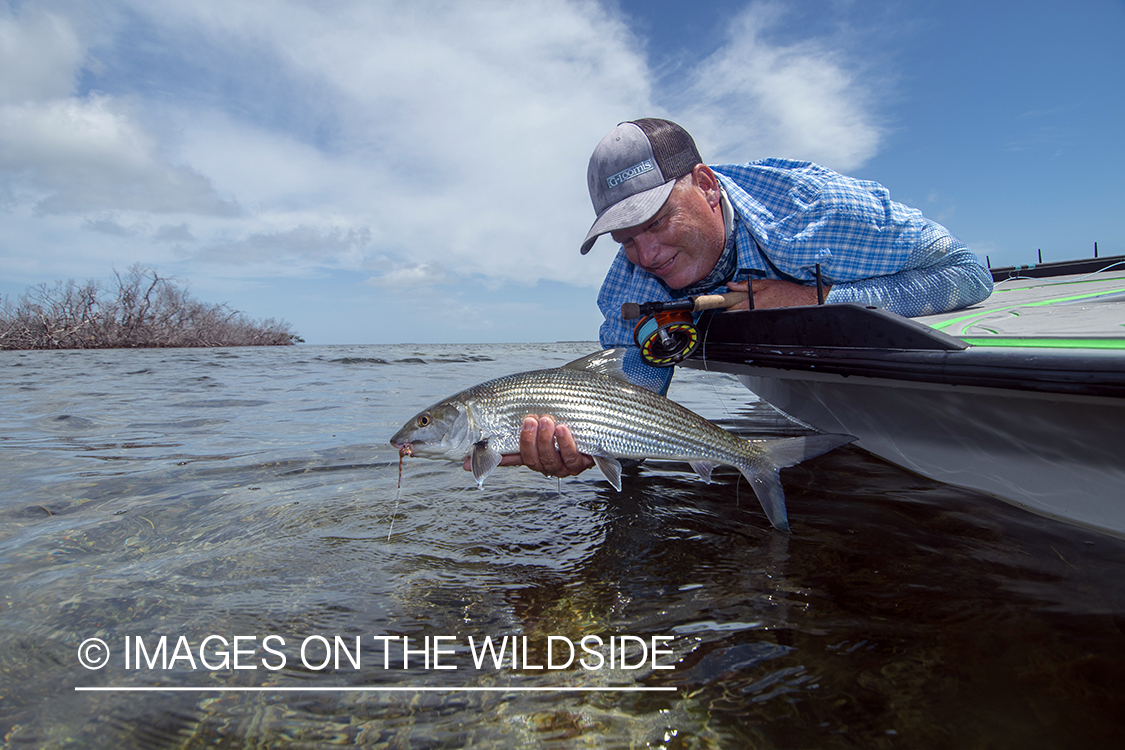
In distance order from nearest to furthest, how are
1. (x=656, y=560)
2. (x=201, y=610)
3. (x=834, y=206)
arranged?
(x=201, y=610) → (x=656, y=560) → (x=834, y=206)

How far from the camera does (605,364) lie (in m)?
3.63

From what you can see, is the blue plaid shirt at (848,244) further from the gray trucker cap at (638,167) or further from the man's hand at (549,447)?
the man's hand at (549,447)

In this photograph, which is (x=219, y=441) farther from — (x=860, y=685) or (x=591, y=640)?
(x=860, y=685)

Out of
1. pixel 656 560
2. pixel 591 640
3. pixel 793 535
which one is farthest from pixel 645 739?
pixel 793 535

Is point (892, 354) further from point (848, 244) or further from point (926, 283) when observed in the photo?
point (926, 283)

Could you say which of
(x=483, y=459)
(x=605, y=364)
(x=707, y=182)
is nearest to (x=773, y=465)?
(x=605, y=364)

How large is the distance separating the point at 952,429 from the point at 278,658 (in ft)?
12.1

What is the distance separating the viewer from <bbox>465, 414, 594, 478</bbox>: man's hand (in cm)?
336

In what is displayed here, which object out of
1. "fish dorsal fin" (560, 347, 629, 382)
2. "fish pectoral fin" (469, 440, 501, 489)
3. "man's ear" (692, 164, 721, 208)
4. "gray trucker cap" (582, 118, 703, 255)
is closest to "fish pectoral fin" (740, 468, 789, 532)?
"fish dorsal fin" (560, 347, 629, 382)

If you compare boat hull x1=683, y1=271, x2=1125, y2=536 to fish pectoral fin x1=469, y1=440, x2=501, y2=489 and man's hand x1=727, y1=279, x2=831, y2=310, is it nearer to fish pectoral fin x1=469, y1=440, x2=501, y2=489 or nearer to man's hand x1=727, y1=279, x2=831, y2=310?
man's hand x1=727, y1=279, x2=831, y2=310

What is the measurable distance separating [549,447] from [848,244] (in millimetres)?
2505

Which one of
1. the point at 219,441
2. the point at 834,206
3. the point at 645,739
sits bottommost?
the point at 645,739

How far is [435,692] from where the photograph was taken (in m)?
1.97

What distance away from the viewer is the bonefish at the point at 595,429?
330 centimetres
